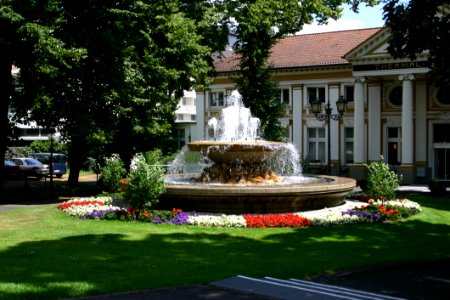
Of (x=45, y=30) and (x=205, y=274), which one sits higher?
(x=45, y=30)

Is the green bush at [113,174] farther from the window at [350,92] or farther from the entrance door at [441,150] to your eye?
the entrance door at [441,150]

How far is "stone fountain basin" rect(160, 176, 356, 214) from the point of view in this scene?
16984 mm

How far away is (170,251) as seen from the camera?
40.1 ft

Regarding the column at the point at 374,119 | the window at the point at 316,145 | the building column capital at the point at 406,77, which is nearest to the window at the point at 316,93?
the window at the point at 316,145

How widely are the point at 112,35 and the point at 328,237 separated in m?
13.4

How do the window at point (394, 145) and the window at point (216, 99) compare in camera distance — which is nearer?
the window at point (394, 145)

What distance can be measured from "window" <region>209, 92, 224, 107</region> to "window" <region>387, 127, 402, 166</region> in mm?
14436

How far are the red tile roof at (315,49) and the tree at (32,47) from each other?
811 inches

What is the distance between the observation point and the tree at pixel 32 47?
814 inches

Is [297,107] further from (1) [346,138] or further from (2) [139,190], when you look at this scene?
(2) [139,190]

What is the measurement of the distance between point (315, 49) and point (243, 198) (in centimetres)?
2962

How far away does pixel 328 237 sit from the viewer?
14.8 meters

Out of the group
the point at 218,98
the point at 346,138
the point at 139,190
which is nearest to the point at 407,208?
the point at 139,190

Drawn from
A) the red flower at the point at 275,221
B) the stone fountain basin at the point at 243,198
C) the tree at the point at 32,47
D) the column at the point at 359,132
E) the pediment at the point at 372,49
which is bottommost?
the red flower at the point at 275,221
